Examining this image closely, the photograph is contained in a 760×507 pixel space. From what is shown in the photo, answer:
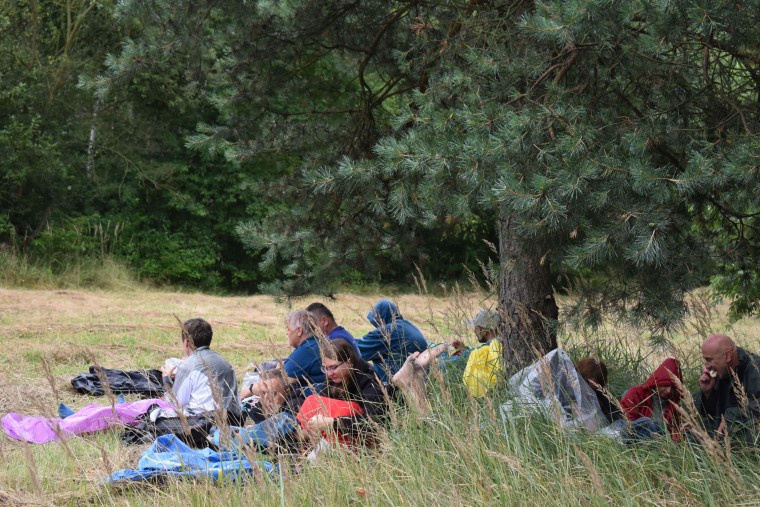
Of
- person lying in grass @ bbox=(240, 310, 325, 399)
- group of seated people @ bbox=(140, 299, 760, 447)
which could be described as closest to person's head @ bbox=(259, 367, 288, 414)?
group of seated people @ bbox=(140, 299, 760, 447)

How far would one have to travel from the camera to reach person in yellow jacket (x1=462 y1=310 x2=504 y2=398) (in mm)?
5281

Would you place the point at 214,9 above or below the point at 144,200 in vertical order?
above

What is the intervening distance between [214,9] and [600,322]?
12.5ft

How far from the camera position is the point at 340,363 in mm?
5215

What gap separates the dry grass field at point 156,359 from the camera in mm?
3791

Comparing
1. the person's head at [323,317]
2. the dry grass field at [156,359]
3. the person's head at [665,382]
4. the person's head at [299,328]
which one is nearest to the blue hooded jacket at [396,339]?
the dry grass field at [156,359]

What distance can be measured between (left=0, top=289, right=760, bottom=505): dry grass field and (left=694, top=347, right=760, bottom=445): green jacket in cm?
34

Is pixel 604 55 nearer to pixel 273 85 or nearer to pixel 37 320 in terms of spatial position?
pixel 273 85

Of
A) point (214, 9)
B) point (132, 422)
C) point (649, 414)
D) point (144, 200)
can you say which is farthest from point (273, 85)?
point (144, 200)

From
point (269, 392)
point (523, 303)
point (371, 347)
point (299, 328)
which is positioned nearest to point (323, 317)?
point (299, 328)

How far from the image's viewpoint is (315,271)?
281 inches

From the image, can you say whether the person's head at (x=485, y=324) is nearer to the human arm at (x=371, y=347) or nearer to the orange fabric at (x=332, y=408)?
the human arm at (x=371, y=347)

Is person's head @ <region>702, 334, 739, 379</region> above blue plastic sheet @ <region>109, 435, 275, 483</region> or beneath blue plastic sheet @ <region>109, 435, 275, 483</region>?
above

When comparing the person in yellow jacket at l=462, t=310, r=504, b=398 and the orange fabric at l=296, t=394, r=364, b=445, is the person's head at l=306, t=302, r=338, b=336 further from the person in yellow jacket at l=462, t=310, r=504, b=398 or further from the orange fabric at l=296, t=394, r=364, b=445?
the orange fabric at l=296, t=394, r=364, b=445
